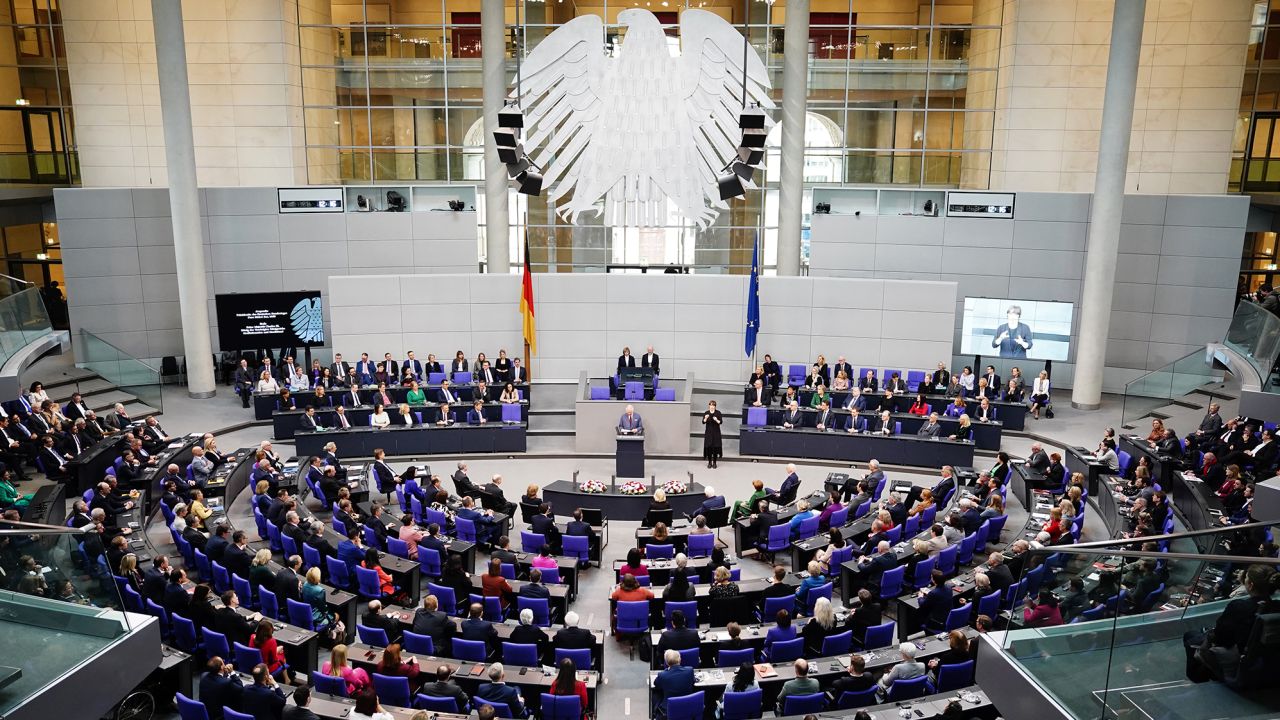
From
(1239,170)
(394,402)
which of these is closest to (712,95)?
(394,402)

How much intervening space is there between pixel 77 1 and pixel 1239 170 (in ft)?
93.5

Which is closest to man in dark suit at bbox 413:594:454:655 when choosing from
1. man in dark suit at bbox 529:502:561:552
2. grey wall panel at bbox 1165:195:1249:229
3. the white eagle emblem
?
man in dark suit at bbox 529:502:561:552

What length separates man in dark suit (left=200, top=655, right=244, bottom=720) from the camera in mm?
8594

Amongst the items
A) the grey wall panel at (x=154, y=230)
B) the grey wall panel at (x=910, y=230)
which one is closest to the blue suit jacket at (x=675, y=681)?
the grey wall panel at (x=910, y=230)

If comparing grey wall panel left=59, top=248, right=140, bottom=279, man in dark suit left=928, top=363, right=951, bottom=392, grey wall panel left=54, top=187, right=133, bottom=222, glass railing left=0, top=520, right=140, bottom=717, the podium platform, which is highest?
grey wall panel left=54, top=187, right=133, bottom=222

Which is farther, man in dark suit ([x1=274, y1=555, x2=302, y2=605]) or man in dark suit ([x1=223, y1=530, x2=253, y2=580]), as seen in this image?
man in dark suit ([x1=223, y1=530, x2=253, y2=580])

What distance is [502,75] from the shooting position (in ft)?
73.1

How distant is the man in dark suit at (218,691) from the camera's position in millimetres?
8594

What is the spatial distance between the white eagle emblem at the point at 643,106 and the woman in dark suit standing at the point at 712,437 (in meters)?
4.75

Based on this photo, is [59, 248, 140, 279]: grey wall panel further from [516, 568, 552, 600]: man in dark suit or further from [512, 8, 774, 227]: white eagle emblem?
[516, 568, 552, 600]: man in dark suit

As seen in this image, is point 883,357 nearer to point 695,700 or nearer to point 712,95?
point 712,95

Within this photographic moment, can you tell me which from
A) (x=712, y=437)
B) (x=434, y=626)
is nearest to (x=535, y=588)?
(x=434, y=626)

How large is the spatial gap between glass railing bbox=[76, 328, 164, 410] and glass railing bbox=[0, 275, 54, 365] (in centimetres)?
228

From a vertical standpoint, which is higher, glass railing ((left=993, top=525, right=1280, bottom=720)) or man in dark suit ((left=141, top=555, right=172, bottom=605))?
glass railing ((left=993, top=525, right=1280, bottom=720))
